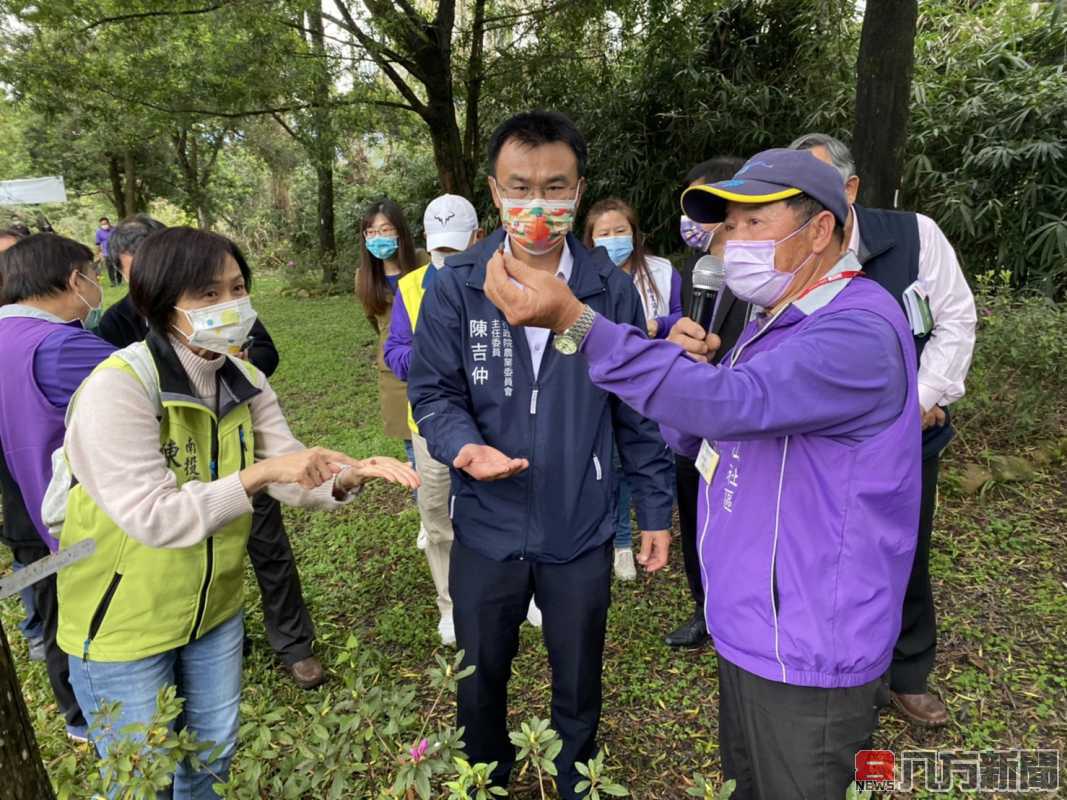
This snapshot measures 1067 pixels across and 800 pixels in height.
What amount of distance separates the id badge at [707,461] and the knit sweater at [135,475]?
3.98 feet

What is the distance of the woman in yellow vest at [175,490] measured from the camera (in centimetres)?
163

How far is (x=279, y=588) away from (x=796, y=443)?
2.60 meters

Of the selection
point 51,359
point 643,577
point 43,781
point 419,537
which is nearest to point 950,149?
point 643,577

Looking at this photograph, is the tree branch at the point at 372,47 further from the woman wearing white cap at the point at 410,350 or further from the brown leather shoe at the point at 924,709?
the brown leather shoe at the point at 924,709

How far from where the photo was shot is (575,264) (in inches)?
84.0

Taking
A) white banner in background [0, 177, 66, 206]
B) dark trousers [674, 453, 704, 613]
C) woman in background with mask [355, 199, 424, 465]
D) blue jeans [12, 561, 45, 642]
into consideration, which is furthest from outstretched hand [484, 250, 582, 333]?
white banner in background [0, 177, 66, 206]

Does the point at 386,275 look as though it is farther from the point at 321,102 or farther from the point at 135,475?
the point at 321,102

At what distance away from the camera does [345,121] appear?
8734mm

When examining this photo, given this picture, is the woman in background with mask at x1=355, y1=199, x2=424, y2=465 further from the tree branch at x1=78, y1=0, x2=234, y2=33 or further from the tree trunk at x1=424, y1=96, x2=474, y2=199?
the tree trunk at x1=424, y1=96, x2=474, y2=199

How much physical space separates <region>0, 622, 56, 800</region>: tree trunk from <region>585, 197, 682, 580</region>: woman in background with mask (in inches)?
104

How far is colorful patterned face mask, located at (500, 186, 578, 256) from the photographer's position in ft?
6.77

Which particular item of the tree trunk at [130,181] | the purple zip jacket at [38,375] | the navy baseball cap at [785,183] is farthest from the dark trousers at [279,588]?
the tree trunk at [130,181]

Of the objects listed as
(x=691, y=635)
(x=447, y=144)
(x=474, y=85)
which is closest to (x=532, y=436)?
(x=691, y=635)

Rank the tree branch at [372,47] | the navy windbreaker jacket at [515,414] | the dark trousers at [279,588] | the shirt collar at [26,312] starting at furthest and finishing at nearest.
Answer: the tree branch at [372,47]
the dark trousers at [279,588]
the shirt collar at [26,312]
the navy windbreaker jacket at [515,414]
